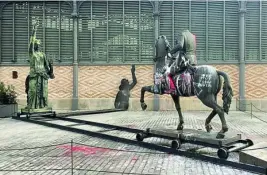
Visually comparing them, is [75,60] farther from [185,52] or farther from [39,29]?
[185,52]

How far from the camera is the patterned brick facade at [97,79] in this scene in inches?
778

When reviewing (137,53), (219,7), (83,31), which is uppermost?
(219,7)

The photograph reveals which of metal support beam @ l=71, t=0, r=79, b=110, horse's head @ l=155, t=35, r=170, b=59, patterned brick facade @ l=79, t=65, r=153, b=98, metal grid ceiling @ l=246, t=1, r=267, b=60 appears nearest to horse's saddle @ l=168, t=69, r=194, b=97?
horse's head @ l=155, t=35, r=170, b=59

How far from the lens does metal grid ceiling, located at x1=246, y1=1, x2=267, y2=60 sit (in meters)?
19.8

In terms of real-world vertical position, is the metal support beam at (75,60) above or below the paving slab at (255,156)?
above

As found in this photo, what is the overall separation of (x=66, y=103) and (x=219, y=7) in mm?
10548

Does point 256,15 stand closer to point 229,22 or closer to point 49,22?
point 229,22

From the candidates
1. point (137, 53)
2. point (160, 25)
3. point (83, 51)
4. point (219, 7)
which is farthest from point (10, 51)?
point (219, 7)

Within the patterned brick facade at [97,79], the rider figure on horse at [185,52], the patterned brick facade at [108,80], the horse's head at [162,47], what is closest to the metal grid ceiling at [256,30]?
the patterned brick facade at [97,79]

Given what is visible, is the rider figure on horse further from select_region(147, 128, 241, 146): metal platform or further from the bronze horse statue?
select_region(147, 128, 241, 146): metal platform

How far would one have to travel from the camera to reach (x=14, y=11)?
20312 mm

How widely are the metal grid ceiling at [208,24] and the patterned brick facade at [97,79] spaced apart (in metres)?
1.08

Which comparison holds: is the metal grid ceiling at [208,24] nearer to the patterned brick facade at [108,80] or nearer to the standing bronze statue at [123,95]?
the patterned brick facade at [108,80]

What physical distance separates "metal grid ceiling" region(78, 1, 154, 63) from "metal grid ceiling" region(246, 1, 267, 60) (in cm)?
560
